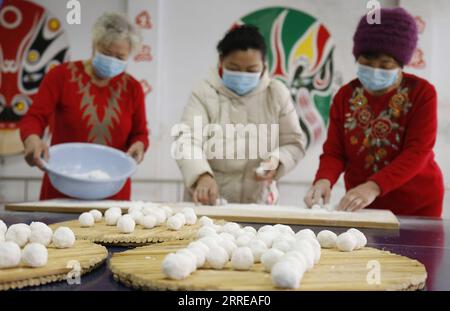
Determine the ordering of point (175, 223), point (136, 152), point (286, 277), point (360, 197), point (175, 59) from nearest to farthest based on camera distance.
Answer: point (286, 277), point (175, 223), point (360, 197), point (136, 152), point (175, 59)

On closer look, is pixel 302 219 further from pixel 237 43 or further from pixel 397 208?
pixel 237 43

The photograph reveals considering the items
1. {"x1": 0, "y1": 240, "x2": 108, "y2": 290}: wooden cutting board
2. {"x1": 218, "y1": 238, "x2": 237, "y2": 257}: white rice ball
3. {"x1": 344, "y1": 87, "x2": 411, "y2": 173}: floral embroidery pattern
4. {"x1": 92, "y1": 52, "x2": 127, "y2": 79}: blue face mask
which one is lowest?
{"x1": 0, "y1": 240, "x2": 108, "y2": 290}: wooden cutting board

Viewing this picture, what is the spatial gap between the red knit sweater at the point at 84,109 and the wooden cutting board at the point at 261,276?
1.55 m

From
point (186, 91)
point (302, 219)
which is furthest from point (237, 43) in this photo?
point (186, 91)

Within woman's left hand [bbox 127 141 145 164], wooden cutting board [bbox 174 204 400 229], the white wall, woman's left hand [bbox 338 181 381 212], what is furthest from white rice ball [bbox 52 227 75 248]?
the white wall

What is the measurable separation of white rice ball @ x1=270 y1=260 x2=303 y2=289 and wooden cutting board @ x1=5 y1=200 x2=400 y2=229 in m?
0.86

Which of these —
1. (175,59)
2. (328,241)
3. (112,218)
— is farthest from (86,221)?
(175,59)

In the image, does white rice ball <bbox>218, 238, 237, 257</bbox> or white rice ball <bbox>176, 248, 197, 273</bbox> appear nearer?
white rice ball <bbox>176, 248, 197, 273</bbox>

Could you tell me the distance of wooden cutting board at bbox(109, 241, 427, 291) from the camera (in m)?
0.67

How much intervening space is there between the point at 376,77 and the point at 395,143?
268 millimetres

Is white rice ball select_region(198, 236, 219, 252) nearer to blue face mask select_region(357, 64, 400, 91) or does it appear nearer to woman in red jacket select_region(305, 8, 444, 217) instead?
woman in red jacket select_region(305, 8, 444, 217)

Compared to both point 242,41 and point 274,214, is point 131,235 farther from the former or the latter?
point 242,41

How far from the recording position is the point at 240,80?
81.2 inches

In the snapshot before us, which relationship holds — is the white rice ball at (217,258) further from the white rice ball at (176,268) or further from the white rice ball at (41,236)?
the white rice ball at (41,236)
